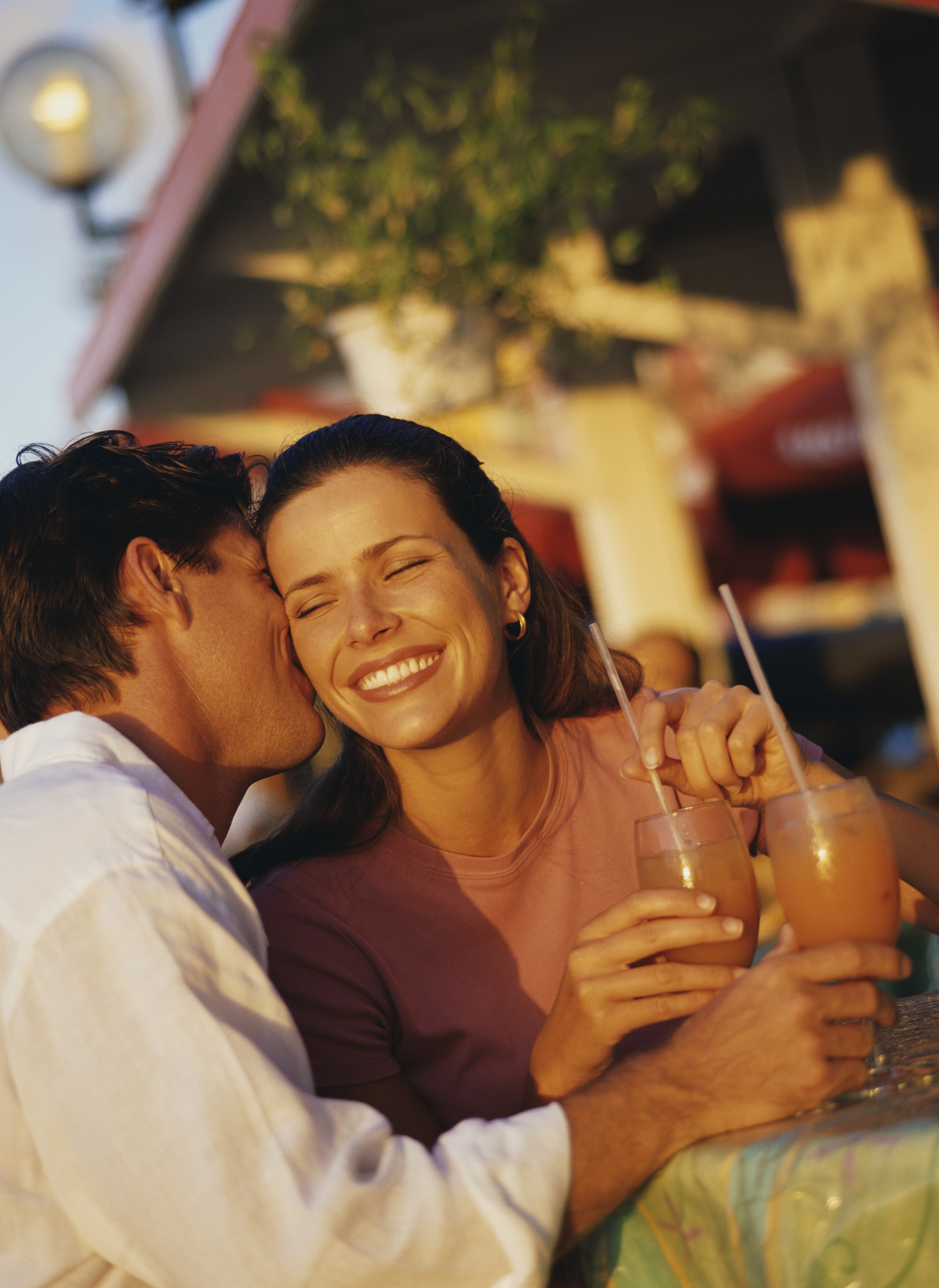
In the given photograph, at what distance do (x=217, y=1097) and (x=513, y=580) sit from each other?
1286 millimetres

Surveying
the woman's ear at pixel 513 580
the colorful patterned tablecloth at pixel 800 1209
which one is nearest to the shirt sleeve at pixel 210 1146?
the colorful patterned tablecloth at pixel 800 1209

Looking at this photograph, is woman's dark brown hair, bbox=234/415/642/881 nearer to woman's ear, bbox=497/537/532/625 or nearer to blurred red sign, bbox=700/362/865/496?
woman's ear, bbox=497/537/532/625

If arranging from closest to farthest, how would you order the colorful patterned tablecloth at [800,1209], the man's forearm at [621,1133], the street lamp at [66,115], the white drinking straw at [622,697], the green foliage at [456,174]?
the colorful patterned tablecloth at [800,1209] → the man's forearm at [621,1133] → the white drinking straw at [622,697] → the green foliage at [456,174] → the street lamp at [66,115]

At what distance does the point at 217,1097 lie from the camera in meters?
1.20

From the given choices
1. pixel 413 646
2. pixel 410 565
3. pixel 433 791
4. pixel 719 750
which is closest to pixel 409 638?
pixel 413 646

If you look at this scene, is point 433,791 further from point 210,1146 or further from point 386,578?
point 210,1146

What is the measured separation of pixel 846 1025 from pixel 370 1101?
27.1 inches

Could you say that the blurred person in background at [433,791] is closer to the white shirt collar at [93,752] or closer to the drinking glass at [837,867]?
the drinking glass at [837,867]

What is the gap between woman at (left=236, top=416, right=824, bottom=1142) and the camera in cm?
185

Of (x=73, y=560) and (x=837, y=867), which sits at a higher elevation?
(x=73, y=560)

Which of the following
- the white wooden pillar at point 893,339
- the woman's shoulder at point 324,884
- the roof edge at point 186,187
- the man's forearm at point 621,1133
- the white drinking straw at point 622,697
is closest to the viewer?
the man's forearm at point 621,1133

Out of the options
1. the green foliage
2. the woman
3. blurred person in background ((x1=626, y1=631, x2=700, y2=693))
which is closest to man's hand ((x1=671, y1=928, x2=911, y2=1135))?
the woman

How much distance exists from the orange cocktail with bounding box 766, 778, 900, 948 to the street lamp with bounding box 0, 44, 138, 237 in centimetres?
514

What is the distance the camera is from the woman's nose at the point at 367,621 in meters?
1.96
